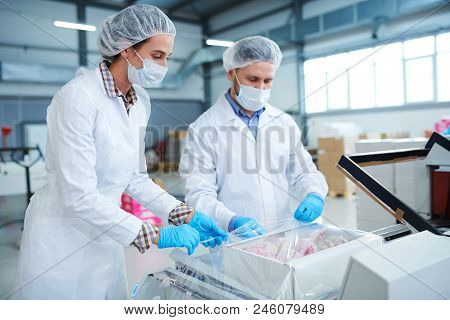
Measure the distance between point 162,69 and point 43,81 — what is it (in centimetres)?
752

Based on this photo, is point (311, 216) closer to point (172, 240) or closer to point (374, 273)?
point (172, 240)

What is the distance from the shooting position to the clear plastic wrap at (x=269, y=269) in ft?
2.66

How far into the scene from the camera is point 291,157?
68.5 inches

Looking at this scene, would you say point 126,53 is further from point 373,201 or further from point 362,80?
point 362,80

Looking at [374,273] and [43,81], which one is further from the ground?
[43,81]

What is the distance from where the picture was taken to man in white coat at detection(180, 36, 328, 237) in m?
1.57

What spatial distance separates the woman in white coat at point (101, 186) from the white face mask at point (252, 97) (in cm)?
44

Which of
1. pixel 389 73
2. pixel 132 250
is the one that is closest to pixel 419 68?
pixel 389 73

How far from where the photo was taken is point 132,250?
3324 mm

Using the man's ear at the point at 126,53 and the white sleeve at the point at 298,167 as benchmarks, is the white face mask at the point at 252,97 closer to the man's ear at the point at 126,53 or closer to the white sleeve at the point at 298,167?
the white sleeve at the point at 298,167

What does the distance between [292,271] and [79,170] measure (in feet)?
2.04

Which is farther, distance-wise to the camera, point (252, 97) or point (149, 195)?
point (252, 97)

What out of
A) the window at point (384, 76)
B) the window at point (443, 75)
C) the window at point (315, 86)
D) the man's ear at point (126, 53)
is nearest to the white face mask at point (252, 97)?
the man's ear at point (126, 53)

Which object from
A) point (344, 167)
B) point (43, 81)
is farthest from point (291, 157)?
point (43, 81)
